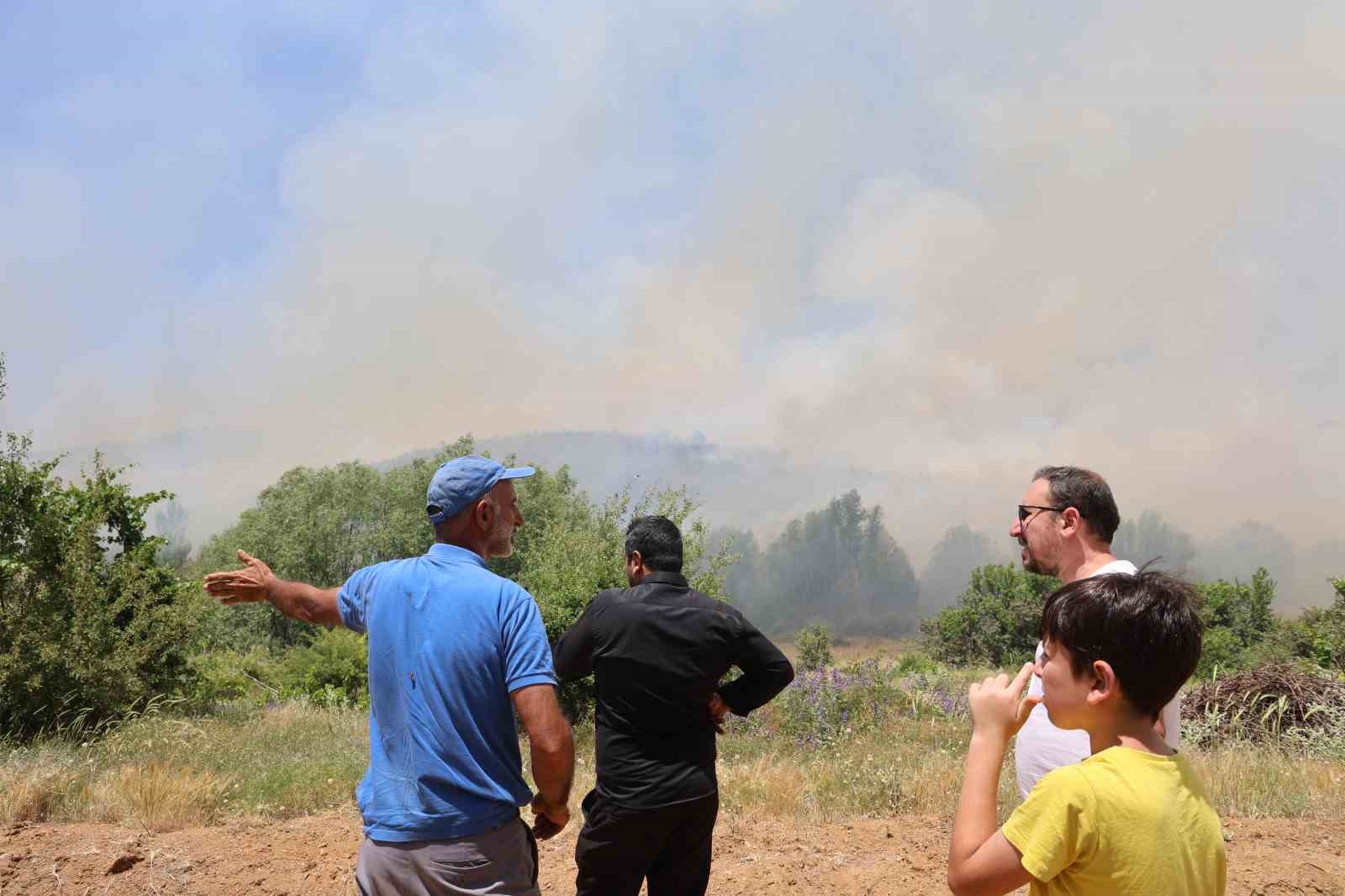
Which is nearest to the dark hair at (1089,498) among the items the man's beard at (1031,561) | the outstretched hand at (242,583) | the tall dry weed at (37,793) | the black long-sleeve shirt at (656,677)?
the man's beard at (1031,561)

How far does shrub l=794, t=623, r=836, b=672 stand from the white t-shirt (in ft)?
56.8

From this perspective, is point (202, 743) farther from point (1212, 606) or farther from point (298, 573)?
point (298, 573)

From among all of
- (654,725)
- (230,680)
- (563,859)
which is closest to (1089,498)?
(654,725)

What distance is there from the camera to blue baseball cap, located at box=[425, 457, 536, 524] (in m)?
3.06

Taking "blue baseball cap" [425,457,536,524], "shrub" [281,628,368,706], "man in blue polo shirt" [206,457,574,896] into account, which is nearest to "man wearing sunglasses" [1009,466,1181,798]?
"man in blue polo shirt" [206,457,574,896]

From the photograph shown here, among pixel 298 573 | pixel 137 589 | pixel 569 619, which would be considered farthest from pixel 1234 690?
pixel 298 573

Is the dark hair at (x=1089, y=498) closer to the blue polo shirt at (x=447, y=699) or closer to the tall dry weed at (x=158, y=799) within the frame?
the blue polo shirt at (x=447, y=699)

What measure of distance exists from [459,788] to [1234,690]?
11020 millimetres

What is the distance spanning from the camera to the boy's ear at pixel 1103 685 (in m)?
2.01

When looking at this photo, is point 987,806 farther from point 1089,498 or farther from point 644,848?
point 644,848

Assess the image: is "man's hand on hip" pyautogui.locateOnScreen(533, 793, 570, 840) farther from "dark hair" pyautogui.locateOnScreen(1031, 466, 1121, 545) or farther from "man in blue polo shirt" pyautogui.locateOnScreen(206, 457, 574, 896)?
"dark hair" pyautogui.locateOnScreen(1031, 466, 1121, 545)

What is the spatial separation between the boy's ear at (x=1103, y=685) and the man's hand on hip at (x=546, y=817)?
155cm

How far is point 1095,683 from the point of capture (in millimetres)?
2041

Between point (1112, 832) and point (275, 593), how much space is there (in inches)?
97.5
